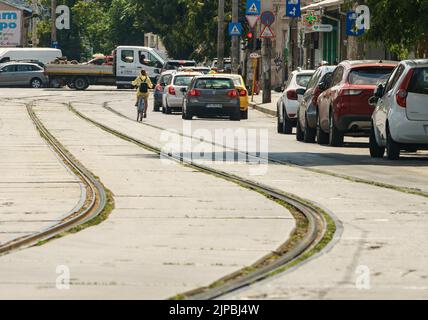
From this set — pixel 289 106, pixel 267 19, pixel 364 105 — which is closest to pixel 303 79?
pixel 289 106

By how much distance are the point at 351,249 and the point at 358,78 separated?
54.6ft

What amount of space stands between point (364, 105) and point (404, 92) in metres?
3.87

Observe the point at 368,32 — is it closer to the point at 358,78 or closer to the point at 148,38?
the point at 358,78

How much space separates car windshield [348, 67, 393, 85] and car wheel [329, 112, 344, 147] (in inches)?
33.5

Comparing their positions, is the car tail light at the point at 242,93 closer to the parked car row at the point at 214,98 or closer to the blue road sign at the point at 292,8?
the parked car row at the point at 214,98

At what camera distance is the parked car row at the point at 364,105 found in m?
23.2

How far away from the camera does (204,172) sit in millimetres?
19938

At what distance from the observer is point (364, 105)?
1065 inches

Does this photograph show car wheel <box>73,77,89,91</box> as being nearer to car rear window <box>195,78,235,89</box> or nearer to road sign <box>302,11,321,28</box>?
road sign <box>302,11,321,28</box>

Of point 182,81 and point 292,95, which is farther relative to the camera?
point 182,81

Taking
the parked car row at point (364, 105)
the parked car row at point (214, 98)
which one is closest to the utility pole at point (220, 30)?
the parked car row at point (214, 98)

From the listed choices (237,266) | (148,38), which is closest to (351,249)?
(237,266)

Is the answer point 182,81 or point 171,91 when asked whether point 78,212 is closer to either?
point 171,91

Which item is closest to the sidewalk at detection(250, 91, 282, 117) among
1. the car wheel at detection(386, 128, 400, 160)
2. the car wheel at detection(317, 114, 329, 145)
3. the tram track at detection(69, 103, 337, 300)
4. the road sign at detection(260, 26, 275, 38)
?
the road sign at detection(260, 26, 275, 38)
